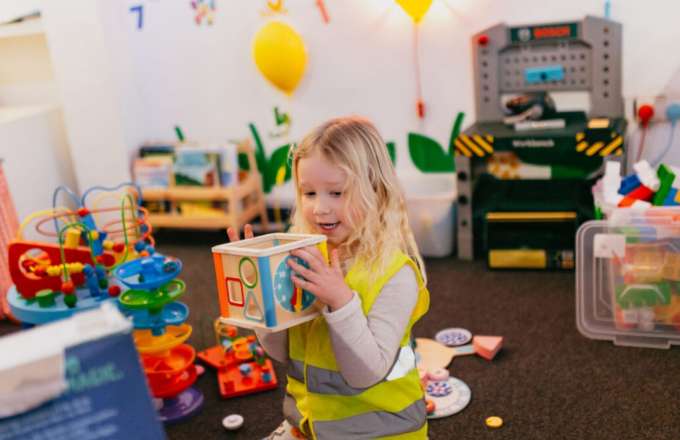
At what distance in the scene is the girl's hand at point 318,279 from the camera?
907mm

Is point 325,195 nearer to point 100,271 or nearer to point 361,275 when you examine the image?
point 361,275

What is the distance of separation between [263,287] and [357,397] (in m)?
0.29

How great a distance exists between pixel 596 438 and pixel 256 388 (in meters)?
0.82

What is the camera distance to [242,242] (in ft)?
3.34

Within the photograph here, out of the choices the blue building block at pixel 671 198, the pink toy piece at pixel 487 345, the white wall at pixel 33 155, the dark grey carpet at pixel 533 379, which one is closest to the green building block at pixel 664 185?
the blue building block at pixel 671 198

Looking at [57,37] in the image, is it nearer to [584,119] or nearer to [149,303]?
[149,303]

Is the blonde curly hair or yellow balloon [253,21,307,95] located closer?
the blonde curly hair

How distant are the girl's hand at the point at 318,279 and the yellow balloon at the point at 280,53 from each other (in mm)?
2092

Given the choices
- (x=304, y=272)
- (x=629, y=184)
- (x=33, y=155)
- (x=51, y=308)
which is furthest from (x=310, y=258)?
(x=33, y=155)

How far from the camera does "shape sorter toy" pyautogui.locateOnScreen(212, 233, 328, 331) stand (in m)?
0.91

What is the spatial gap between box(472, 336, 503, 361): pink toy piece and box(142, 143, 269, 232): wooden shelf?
1400 millimetres

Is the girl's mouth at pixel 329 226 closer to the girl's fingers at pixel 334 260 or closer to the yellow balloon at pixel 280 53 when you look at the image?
the girl's fingers at pixel 334 260

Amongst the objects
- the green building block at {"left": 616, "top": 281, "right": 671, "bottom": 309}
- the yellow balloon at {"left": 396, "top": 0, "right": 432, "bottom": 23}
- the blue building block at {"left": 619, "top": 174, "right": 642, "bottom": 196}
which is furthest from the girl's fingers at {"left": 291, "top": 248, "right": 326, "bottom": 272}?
the yellow balloon at {"left": 396, "top": 0, "right": 432, "bottom": 23}

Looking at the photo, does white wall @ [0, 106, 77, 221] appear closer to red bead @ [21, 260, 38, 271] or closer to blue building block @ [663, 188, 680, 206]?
red bead @ [21, 260, 38, 271]
